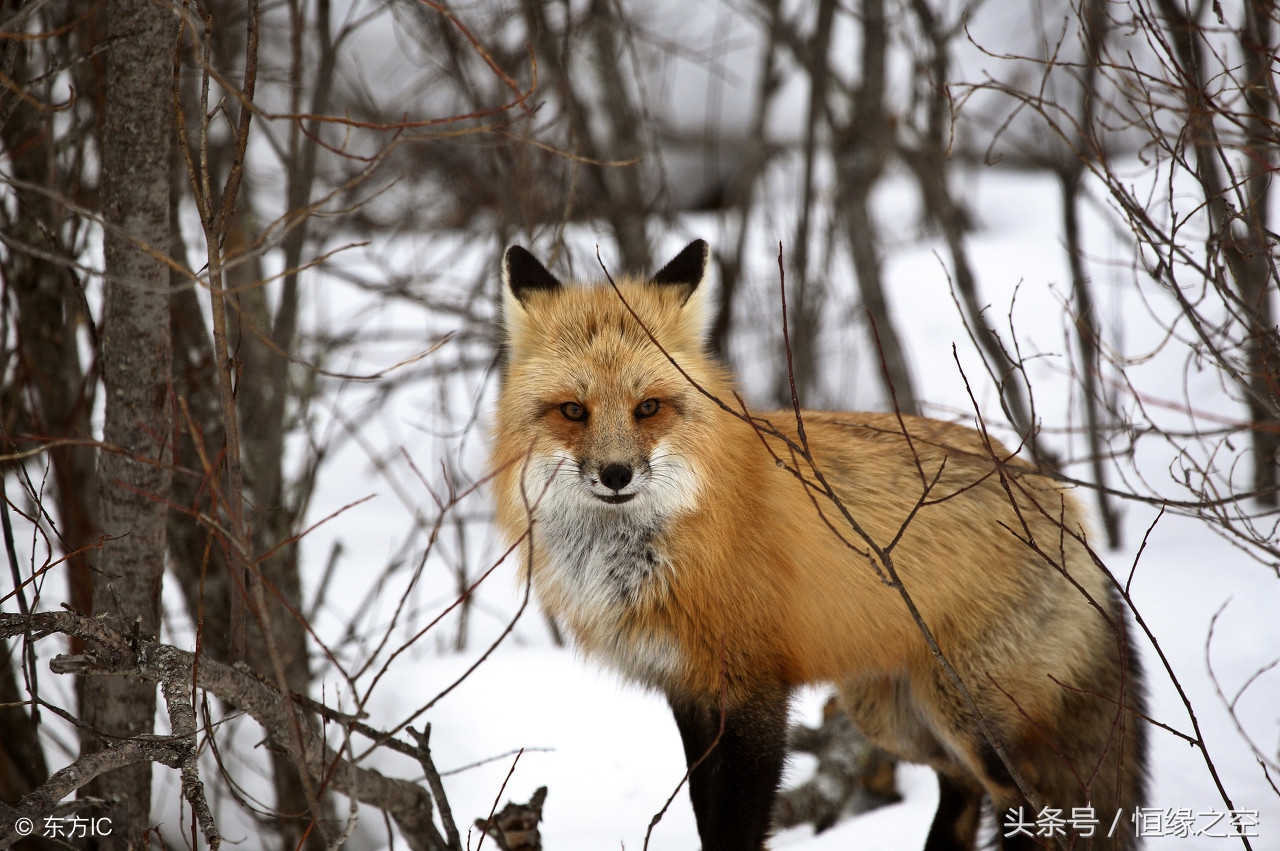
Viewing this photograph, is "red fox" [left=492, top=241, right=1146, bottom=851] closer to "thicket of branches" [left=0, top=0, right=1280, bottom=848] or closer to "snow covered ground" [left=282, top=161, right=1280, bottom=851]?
"snow covered ground" [left=282, top=161, right=1280, bottom=851]

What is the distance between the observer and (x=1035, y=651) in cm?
326

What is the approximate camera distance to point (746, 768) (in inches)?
118

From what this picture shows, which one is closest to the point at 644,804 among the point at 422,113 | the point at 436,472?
the point at 436,472

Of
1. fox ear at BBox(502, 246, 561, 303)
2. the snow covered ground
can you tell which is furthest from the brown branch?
fox ear at BBox(502, 246, 561, 303)

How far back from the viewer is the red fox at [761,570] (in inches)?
118

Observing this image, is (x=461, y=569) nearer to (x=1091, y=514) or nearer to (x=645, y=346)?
(x=645, y=346)

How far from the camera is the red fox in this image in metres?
3.00

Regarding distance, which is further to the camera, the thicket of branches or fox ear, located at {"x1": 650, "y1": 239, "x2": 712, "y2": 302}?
fox ear, located at {"x1": 650, "y1": 239, "x2": 712, "y2": 302}

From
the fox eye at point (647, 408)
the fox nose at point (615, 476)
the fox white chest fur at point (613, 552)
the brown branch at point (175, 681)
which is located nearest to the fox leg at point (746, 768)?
the fox white chest fur at point (613, 552)

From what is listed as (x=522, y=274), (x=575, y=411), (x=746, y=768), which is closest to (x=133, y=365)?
(x=522, y=274)

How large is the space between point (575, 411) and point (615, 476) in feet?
1.00

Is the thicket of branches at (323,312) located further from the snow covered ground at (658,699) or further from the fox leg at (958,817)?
the fox leg at (958,817)

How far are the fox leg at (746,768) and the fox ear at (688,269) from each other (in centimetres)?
142

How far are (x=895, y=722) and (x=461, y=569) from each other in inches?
118
